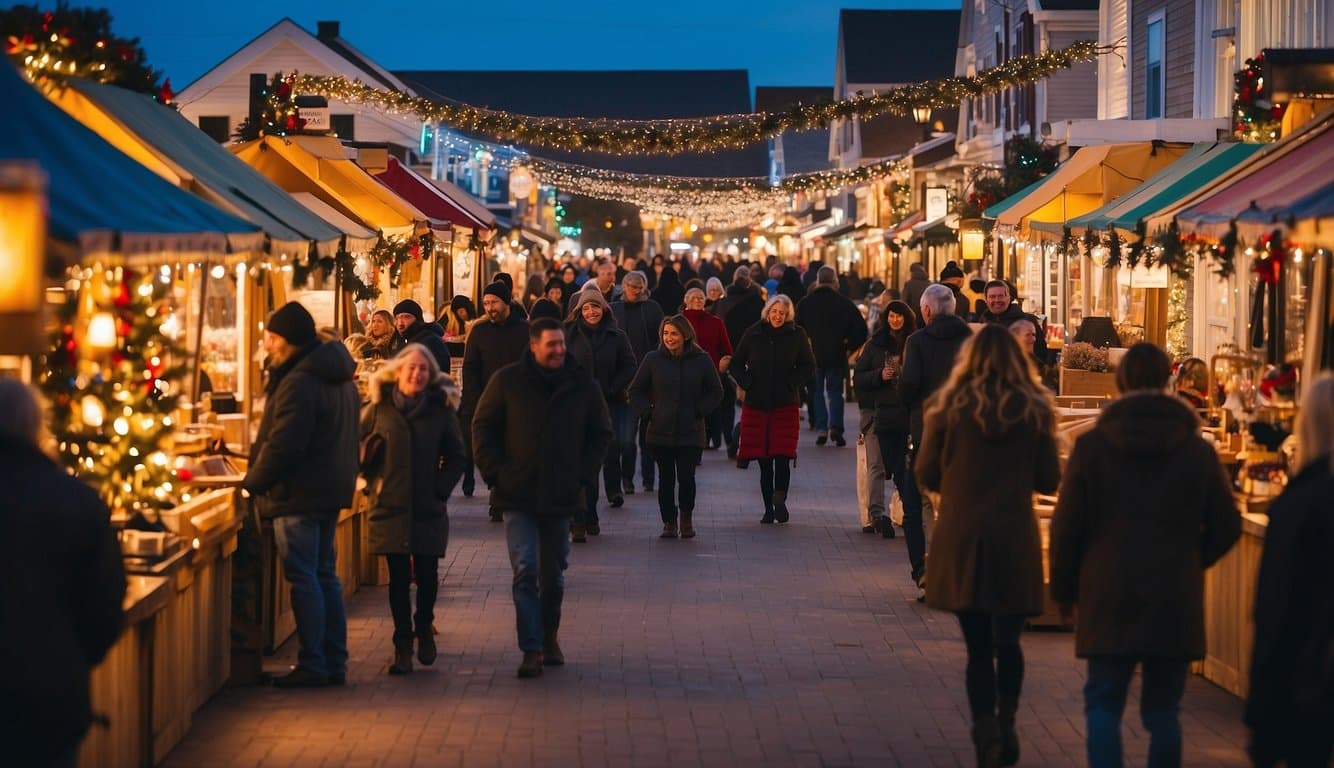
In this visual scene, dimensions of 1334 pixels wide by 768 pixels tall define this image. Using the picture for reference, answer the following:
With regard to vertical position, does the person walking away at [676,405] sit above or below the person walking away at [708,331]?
below

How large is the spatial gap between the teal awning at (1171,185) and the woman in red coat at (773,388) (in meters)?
2.63

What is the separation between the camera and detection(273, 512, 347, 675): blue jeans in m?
9.35

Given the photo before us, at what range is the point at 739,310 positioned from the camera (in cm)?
2164

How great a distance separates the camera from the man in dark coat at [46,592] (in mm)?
5250

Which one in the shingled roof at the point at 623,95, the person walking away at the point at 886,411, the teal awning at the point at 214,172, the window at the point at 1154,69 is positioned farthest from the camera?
the shingled roof at the point at 623,95

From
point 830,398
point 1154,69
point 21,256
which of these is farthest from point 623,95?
point 21,256

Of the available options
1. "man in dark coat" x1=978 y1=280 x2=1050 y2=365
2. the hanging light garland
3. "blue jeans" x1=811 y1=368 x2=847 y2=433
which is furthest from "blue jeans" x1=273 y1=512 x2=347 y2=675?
the hanging light garland

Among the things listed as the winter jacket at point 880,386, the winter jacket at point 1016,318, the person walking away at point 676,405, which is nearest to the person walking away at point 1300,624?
the winter jacket at point 880,386

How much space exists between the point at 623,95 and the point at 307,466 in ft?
515

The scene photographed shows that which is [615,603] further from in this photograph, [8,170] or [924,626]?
[8,170]

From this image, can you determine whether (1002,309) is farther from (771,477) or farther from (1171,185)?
(771,477)

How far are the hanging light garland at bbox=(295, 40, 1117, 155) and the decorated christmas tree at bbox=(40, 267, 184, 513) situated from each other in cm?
1558

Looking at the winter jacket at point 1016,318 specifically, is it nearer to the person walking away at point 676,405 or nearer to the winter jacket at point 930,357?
the person walking away at point 676,405

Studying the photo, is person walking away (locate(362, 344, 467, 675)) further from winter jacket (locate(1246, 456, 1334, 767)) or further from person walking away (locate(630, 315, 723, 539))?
person walking away (locate(630, 315, 723, 539))
